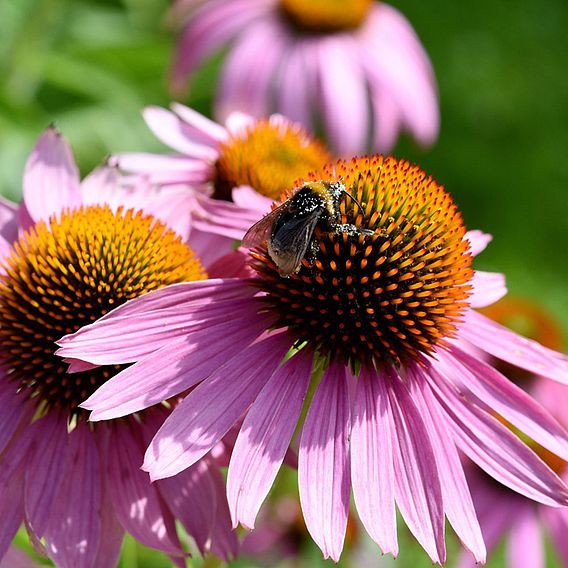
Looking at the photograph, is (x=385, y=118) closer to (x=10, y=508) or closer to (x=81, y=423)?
(x=81, y=423)

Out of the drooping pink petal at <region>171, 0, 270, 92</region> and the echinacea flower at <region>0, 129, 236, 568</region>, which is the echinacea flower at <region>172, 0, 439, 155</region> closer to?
the drooping pink petal at <region>171, 0, 270, 92</region>

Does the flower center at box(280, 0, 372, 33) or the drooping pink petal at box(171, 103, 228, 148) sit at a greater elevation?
the drooping pink petal at box(171, 103, 228, 148)

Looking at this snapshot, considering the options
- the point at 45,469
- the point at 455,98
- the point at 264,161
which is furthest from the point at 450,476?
the point at 455,98

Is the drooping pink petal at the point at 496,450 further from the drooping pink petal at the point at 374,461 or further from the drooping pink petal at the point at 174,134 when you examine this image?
the drooping pink petal at the point at 174,134

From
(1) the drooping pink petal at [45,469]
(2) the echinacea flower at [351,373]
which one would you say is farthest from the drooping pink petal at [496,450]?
(1) the drooping pink petal at [45,469]

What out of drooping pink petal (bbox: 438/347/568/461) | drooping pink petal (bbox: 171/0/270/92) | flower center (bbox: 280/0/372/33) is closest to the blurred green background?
drooping pink petal (bbox: 171/0/270/92)
